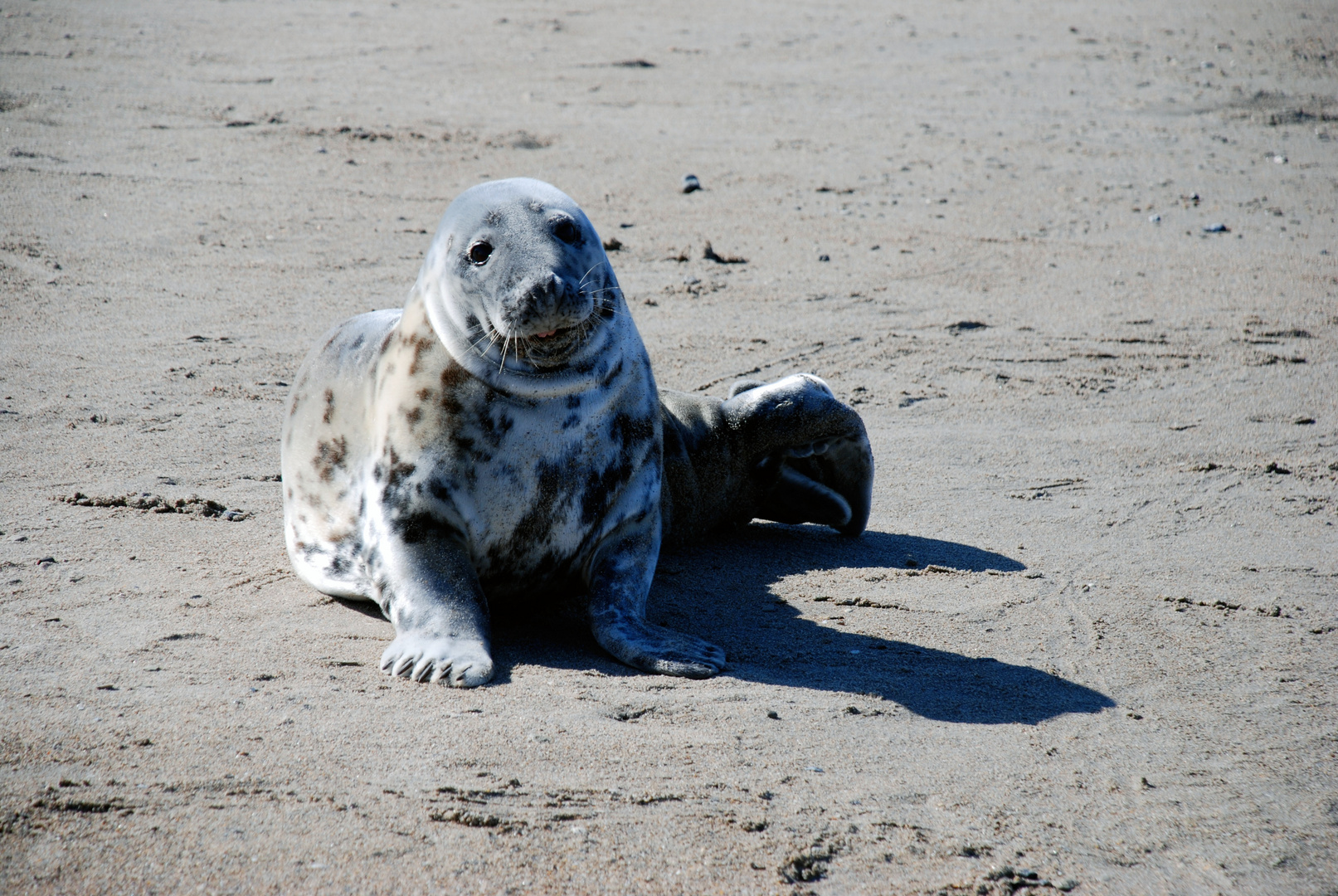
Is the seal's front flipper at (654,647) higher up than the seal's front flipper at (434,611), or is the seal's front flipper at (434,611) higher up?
the seal's front flipper at (434,611)

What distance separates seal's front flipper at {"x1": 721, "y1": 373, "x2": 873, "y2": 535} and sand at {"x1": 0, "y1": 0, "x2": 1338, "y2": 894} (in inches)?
6.3

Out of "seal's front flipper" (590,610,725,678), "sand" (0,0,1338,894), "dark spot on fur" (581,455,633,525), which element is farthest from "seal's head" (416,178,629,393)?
"sand" (0,0,1338,894)

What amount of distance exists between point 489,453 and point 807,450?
59.7 inches

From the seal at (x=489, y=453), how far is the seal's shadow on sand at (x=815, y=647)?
128mm

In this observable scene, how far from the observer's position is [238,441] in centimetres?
491

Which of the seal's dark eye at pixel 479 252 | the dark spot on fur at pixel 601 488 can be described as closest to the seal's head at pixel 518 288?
the seal's dark eye at pixel 479 252

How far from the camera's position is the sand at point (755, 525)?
252cm

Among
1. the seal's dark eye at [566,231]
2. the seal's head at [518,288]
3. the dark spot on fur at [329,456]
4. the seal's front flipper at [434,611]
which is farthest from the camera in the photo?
the dark spot on fur at [329,456]

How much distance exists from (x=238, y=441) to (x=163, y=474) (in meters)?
0.42

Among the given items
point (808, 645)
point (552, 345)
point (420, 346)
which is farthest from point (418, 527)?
point (808, 645)

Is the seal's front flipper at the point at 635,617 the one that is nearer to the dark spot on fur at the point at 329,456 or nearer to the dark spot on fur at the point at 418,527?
the dark spot on fur at the point at 418,527

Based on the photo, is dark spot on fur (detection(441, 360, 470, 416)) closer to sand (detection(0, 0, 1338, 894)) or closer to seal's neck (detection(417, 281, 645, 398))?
seal's neck (detection(417, 281, 645, 398))

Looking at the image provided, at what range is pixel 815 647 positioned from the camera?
3.54 m

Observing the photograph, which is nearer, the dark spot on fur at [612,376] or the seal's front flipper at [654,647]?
the seal's front flipper at [654,647]
